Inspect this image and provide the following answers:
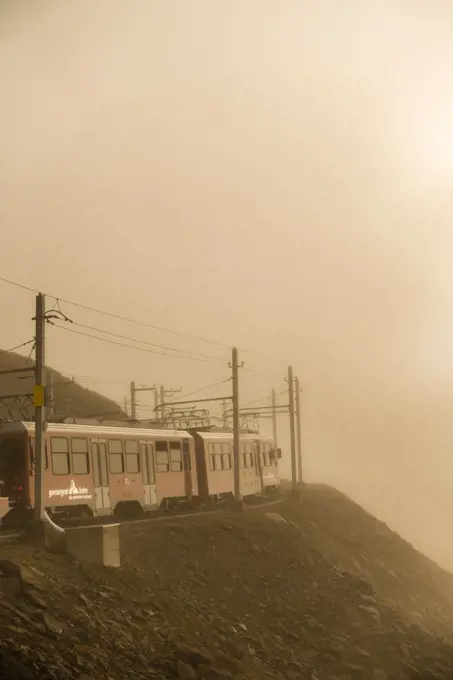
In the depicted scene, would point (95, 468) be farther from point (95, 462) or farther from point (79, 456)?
point (79, 456)

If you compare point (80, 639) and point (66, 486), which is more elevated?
point (66, 486)

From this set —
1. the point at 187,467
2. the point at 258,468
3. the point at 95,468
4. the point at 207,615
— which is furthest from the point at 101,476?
A: the point at 258,468

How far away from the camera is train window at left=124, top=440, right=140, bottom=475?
2981cm

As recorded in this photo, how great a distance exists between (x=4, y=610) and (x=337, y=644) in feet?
38.5

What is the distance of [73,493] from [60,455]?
1.37 m

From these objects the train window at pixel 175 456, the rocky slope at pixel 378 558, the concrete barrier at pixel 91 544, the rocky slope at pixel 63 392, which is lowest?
the rocky slope at pixel 378 558

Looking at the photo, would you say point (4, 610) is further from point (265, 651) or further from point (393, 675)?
point (393, 675)

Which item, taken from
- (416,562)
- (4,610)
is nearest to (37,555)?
(4,610)

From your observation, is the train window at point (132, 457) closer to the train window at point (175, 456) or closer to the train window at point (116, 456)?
the train window at point (116, 456)

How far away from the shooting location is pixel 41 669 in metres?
14.4

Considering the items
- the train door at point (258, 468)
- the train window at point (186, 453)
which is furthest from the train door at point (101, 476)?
the train door at point (258, 468)

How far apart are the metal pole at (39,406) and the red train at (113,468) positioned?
37.8 inches

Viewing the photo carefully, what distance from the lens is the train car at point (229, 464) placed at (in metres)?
36.0

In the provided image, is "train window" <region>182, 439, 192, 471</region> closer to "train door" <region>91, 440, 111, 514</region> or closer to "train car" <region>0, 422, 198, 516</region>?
"train car" <region>0, 422, 198, 516</region>
